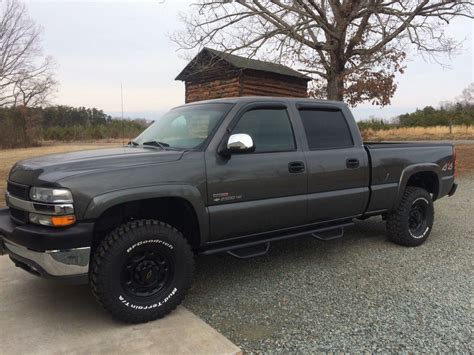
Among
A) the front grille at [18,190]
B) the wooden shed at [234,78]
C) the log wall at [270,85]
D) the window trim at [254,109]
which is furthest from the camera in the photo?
the log wall at [270,85]

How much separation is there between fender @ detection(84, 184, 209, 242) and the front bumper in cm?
15

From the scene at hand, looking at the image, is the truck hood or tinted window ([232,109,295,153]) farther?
tinted window ([232,109,295,153])

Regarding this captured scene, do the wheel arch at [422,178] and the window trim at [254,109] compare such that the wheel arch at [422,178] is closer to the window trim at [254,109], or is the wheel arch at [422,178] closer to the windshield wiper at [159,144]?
the window trim at [254,109]

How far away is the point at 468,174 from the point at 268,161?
12.2m

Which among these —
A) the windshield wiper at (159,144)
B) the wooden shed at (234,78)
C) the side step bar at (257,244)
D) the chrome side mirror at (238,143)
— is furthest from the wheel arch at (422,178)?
the wooden shed at (234,78)

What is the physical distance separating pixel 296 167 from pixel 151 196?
161 centimetres

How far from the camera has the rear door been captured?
4516mm

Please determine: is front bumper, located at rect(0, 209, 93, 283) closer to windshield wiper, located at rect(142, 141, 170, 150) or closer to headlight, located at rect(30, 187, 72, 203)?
headlight, located at rect(30, 187, 72, 203)

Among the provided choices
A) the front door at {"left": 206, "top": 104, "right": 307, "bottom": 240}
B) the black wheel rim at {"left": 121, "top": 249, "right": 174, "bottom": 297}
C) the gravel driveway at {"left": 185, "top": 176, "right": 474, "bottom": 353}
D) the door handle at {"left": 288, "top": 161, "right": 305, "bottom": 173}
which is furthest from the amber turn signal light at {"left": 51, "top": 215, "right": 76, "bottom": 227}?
the door handle at {"left": 288, "top": 161, "right": 305, "bottom": 173}

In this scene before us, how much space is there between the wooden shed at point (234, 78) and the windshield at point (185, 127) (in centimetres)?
1203

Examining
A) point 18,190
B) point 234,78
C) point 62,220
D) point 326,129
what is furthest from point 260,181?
point 234,78

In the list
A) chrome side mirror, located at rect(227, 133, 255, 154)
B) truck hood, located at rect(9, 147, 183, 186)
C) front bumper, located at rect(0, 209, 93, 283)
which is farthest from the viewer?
chrome side mirror, located at rect(227, 133, 255, 154)

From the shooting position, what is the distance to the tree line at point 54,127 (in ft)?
116

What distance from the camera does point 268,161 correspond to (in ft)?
13.6
